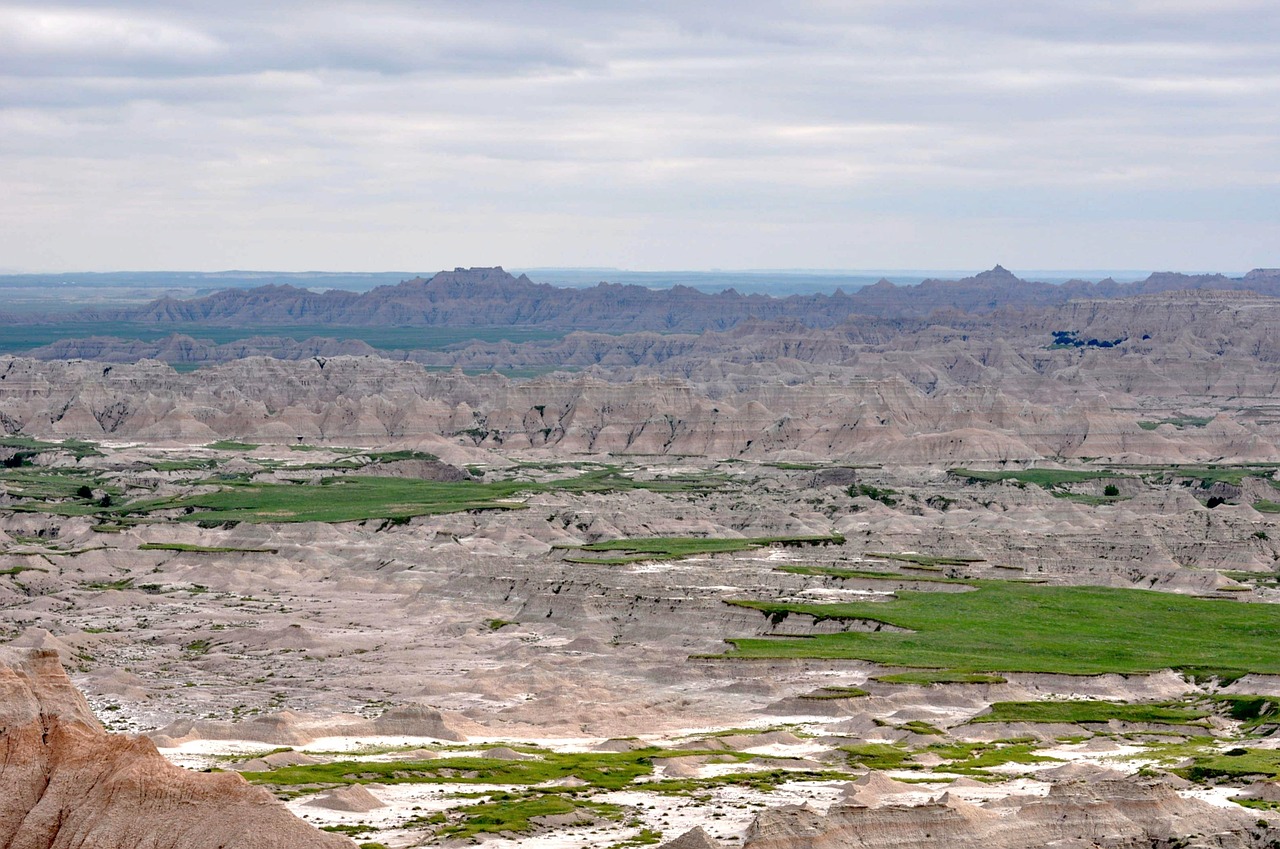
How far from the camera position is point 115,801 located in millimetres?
42906

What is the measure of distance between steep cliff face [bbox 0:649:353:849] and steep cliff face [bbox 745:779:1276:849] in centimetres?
1313

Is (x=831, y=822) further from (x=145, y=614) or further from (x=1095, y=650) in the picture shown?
(x=145, y=614)

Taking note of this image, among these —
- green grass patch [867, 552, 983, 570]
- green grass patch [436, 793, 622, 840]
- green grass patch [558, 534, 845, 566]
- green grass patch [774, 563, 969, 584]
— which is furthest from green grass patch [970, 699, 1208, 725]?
green grass patch [558, 534, 845, 566]

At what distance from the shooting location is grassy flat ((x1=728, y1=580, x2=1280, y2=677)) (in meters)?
95.3

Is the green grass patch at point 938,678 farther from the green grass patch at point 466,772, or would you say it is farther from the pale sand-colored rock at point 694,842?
the pale sand-colored rock at point 694,842

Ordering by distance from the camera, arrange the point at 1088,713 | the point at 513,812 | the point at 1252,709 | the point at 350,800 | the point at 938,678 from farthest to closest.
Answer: the point at 938,678 → the point at 1088,713 → the point at 1252,709 → the point at 350,800 → the point at 513,812

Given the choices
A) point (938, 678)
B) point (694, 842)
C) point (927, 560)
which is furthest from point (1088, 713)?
point (927, 560)

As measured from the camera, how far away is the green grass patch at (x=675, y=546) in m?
134

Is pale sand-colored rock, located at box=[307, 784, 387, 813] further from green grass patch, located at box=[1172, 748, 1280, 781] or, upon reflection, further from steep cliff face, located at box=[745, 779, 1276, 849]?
green grass patch, located at box=[1172, 748, 1280, 781]

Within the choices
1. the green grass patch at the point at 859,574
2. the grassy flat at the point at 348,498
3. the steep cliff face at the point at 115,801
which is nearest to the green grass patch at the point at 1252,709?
the green grass patch at the point at 859,574

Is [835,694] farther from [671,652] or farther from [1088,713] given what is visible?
[671,652]

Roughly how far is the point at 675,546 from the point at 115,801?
101745mm

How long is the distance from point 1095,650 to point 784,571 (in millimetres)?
28242

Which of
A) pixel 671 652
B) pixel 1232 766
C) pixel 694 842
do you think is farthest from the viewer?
pixel 671 652
